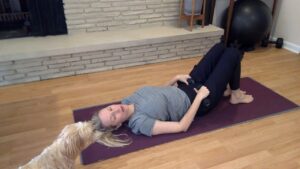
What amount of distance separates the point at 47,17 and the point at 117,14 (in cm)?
75

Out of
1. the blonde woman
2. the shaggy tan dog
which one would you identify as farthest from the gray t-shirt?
the shaggy tan dog

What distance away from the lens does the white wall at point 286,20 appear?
326 cm

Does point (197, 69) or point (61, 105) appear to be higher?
point (197, 69)

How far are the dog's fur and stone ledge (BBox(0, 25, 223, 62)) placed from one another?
1383mm

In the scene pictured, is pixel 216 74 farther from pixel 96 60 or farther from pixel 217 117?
pixel 96 60

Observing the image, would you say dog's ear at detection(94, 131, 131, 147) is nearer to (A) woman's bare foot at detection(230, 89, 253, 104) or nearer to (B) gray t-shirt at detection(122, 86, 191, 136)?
(B) gray t-shirt at detection(122, 86, 191, 136)

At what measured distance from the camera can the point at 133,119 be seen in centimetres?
169

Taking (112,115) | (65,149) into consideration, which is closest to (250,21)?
(112,115)

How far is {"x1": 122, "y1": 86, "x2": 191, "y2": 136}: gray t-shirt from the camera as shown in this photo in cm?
167

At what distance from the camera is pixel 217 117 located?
6.55 feet

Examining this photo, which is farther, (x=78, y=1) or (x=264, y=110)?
(x=78, y=1)

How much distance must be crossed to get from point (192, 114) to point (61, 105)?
1.10m

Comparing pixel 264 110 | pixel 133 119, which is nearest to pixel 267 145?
pixel 264 110

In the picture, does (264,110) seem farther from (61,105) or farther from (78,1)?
(78,1)
